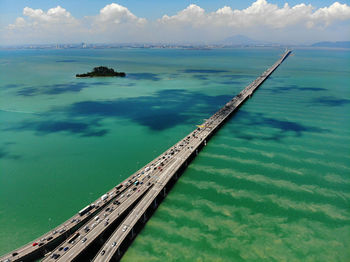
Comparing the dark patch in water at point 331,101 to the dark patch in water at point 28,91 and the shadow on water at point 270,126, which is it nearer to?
the shadow on water at point 270,126

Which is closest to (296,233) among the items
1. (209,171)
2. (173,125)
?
(209,171)

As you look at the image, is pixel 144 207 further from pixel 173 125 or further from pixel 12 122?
pixel 12 122

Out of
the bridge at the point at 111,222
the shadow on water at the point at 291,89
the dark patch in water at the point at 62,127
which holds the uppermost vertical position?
the shadow on water at the point at 291,89

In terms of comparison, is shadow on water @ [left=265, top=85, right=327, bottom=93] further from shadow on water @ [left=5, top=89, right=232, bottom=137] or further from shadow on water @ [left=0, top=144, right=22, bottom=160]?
shadow on water @ [left=0, top=144, right=22, bottom=160]

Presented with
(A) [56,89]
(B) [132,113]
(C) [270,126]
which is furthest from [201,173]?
(A) [56,89]

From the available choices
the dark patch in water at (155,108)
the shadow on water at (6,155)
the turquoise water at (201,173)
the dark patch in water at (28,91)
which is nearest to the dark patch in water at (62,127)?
the turquoise water at (201,173)

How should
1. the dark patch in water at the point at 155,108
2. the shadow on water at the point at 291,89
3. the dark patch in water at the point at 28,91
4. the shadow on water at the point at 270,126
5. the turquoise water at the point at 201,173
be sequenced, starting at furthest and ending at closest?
the shadow on water at the point at 291,89, the dark patch in water at the point at 28,91, the dark patch in water at the point at 155,108, the shadow on water at the point at 270,126, the turquoise water at the point at 201,173
